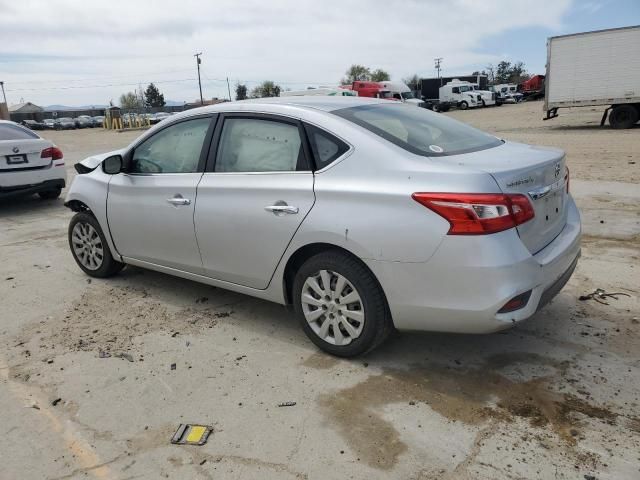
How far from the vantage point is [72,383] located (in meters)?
3.44

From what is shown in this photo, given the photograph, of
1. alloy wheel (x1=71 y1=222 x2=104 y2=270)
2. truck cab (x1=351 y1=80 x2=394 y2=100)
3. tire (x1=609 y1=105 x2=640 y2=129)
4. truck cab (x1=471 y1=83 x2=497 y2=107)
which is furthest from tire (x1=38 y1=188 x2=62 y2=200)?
truck cab (x1=471 y1=83 x2=497 y2=107)

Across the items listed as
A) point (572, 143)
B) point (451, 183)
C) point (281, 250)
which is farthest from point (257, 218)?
point (572, 143)

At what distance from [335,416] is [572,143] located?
15300mm

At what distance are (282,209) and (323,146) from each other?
480 millimetres

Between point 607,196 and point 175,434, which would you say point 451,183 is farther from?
point 607,196

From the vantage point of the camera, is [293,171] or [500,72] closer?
[293,171]

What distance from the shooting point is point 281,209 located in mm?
3498

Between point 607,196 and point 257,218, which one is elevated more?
point 257,218

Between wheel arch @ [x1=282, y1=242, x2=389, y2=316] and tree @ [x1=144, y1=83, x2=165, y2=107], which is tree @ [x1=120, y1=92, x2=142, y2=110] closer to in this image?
tree @ [x1=144, y1=83, x2=165, y2=107]

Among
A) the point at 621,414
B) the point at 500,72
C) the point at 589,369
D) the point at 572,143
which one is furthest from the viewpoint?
the point at 500,72

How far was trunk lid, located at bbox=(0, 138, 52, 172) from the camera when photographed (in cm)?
866

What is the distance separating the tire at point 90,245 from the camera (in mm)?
5098

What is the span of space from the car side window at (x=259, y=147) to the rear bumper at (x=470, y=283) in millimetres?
964

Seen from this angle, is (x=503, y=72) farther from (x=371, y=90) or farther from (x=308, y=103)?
(x=308, y=103)
